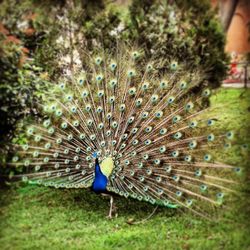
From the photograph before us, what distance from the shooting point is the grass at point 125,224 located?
2811 mm

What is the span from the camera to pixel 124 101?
2.98m

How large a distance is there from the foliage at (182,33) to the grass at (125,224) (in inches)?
8.0

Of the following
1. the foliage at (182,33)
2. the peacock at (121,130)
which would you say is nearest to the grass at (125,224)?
the peacock at (121,130)

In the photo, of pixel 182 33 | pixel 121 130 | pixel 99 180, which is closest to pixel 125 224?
pixel 99 180

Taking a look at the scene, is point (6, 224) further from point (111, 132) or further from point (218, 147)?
point (218, 147)

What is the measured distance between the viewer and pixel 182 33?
9.81 ft

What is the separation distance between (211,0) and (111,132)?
915 millimetres

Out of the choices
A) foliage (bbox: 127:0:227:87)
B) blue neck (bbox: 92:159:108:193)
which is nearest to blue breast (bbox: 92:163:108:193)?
blue neck (bbox: 92:159:108:193)

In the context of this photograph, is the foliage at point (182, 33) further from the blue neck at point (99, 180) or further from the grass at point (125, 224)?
the blue neck at point (99, 180)

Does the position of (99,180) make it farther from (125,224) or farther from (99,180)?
(125,224)

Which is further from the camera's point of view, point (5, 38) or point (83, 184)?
point (83, 184)

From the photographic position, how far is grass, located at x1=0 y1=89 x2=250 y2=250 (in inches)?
111

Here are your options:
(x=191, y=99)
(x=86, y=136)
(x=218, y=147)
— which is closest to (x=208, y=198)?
(x=218, y=147)

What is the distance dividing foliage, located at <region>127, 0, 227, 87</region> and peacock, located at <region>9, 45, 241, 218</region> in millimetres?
61
